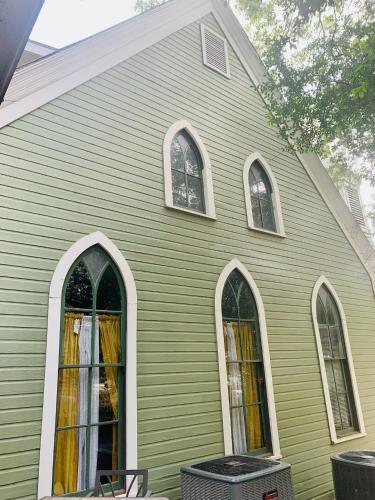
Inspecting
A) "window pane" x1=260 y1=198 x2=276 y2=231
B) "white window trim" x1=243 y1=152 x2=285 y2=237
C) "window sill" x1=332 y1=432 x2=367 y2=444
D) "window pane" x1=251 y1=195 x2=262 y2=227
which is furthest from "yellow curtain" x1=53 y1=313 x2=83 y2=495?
"window sill" x1=332 y1=432 x2=367 y2=444

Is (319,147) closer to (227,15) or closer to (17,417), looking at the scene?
(227,15)

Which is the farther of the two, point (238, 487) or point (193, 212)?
point (193, 212)

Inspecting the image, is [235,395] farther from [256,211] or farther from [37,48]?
[37,48]

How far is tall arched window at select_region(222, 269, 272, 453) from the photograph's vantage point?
17.6ft

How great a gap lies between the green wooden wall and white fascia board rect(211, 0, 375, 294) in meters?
0.36

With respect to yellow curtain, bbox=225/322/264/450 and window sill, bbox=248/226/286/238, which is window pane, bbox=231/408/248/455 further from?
window sill, bbox=248/226/286/238

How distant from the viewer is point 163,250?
5.16m

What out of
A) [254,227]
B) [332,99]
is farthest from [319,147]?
[254,227]

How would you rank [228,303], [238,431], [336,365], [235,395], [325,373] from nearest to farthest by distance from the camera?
[238,431]
[235,395]
[228,303]
[325,373]
[336,365]

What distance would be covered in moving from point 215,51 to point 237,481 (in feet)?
23.0

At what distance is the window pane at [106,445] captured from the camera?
13.1 ft

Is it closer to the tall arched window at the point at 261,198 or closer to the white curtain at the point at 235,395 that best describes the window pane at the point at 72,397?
the white curtain at the point at 235,395

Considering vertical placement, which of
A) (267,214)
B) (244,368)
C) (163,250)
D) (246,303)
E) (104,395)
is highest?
(267,214)

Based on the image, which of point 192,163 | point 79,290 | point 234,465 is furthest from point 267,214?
point 234,465
